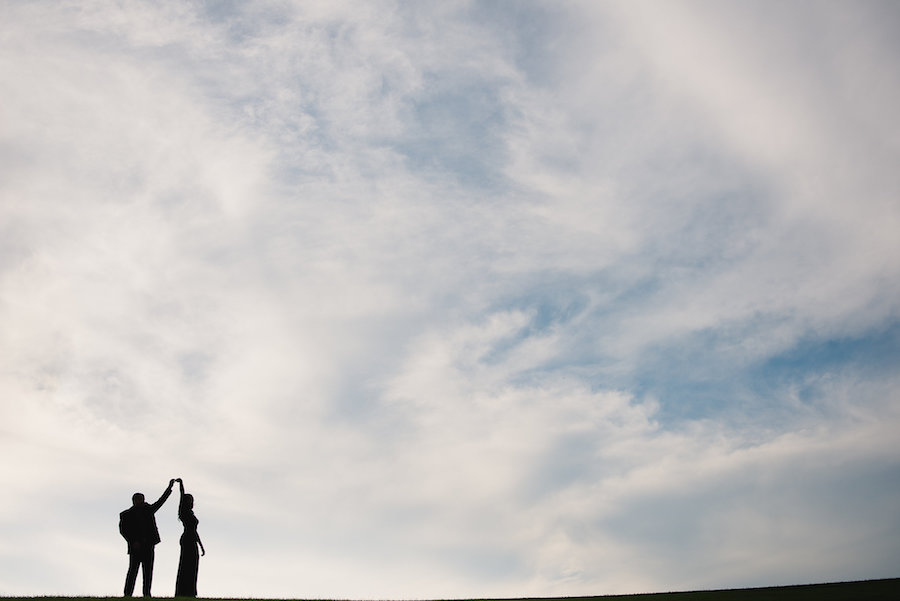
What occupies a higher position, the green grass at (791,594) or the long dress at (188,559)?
the long dress at (188,559)

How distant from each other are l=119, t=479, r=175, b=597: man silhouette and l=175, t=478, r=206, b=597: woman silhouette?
1.20 meters

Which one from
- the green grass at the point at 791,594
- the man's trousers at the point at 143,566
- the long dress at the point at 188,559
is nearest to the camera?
the green grass at the point at 791,594

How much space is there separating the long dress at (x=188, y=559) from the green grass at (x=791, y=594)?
313 centimetres

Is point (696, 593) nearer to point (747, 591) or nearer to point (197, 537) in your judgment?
point (747, 591)

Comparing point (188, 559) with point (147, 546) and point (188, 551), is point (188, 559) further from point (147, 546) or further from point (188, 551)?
point (147, 546)

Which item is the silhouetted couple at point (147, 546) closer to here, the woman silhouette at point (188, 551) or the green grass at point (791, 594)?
the woman silhouette at point (188, 551)

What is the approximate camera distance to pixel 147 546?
1881 cm

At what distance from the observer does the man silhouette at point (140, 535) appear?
18594 mm

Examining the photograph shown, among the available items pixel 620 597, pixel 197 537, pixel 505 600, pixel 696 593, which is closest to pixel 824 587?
pixel 696 593

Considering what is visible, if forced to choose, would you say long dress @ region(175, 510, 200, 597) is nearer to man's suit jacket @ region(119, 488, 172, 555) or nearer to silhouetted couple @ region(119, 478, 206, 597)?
silhouetted couple @ region(119, 478, 206, 597)

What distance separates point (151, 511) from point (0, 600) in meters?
3.94

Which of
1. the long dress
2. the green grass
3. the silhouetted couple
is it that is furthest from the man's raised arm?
the green grass

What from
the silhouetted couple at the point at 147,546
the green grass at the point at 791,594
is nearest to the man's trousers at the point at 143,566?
the silhouetted couple at the point at 147,546

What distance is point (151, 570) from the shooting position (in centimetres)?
1877
